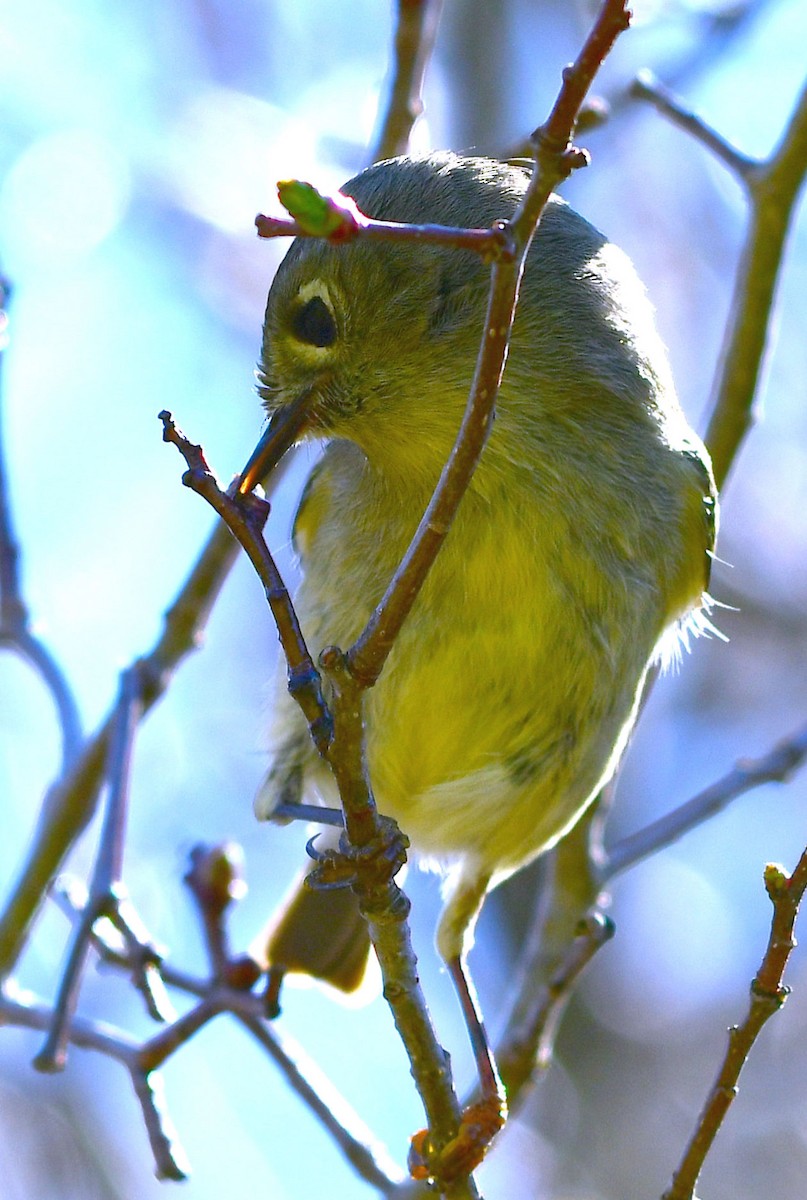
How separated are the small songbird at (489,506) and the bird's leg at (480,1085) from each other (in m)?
0.09

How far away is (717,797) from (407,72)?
162cm

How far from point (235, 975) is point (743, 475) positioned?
11.9ft

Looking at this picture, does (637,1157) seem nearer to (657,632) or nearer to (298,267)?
(657,632)

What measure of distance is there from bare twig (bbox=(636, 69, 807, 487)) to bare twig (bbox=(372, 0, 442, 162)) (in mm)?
492

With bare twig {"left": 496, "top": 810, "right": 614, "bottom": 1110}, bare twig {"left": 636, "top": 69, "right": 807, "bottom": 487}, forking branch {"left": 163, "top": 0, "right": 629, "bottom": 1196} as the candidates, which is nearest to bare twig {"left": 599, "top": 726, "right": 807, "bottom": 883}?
bare twig {"left": 496, "top": 810, "right": 614, "bottom": 1110}

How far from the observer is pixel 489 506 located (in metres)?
2.53

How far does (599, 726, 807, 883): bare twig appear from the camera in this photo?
10.1 ft

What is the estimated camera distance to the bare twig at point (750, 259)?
9.85ft

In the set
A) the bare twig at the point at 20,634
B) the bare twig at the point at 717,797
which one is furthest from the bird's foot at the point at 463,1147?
the bare twig at the point at 20,634

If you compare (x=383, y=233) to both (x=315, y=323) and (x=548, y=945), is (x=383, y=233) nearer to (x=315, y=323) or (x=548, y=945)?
(x=315, y=323)

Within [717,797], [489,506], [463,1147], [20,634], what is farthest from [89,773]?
[717,797]

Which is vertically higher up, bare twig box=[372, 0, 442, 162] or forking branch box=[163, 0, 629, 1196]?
bare twig box=[372, 0, 442, 162]

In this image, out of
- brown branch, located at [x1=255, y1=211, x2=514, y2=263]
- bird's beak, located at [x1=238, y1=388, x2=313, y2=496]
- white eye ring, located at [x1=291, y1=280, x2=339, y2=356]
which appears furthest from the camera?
white eye ring, located at [x1=291, y1=280, x2=339, y2=356]

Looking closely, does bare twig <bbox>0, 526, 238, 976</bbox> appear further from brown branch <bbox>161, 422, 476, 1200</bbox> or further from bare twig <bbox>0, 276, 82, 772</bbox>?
brown branch <bbox>161, 422, 476, 1200</bbox>
